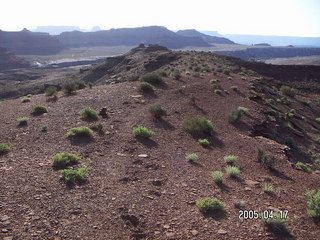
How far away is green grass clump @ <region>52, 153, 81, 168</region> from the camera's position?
7.37 m

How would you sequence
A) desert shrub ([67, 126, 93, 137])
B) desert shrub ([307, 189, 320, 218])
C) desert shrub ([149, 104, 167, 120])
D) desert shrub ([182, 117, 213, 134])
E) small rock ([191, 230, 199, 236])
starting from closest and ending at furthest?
1. small rock ([191, 230, 199, 236])
2. desert shrub ([307, 189, 320, 218])
3. desert shrub ([67, 126, 93, 137])
4. desert shrub ([182, 117, 213, 134])
5. desert shrub ([149, 104, 167, 120])

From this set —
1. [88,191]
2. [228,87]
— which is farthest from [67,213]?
[228,87]

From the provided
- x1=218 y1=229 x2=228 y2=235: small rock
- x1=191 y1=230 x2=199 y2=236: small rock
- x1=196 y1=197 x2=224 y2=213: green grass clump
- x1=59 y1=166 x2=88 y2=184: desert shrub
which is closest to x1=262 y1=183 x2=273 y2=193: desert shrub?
x1=196 y1=197 x2=224 y2=213: green grass clump

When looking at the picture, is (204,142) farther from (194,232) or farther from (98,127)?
(194,232)

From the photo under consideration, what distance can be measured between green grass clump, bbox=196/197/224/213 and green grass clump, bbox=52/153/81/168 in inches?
141

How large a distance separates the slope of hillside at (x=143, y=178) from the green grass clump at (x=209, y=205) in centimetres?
14

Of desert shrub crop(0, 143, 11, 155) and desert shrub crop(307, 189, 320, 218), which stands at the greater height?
desert shrub crop(307, 189, 320, 218)

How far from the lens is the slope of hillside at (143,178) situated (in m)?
5.12

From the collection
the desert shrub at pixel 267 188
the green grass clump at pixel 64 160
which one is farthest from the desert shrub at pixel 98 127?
the desert shrub at pixel 267 188

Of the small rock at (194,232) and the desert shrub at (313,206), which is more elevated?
the desert shrub at (313,206)

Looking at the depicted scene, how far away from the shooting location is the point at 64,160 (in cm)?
748

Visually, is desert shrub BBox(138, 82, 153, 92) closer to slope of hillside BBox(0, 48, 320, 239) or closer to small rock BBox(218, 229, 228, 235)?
slope of hillside BBox(0, 48, 320, 239)

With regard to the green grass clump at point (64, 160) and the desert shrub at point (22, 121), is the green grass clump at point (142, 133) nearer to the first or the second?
the green grass clump at point (64, 160)

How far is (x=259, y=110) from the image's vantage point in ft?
51.9
